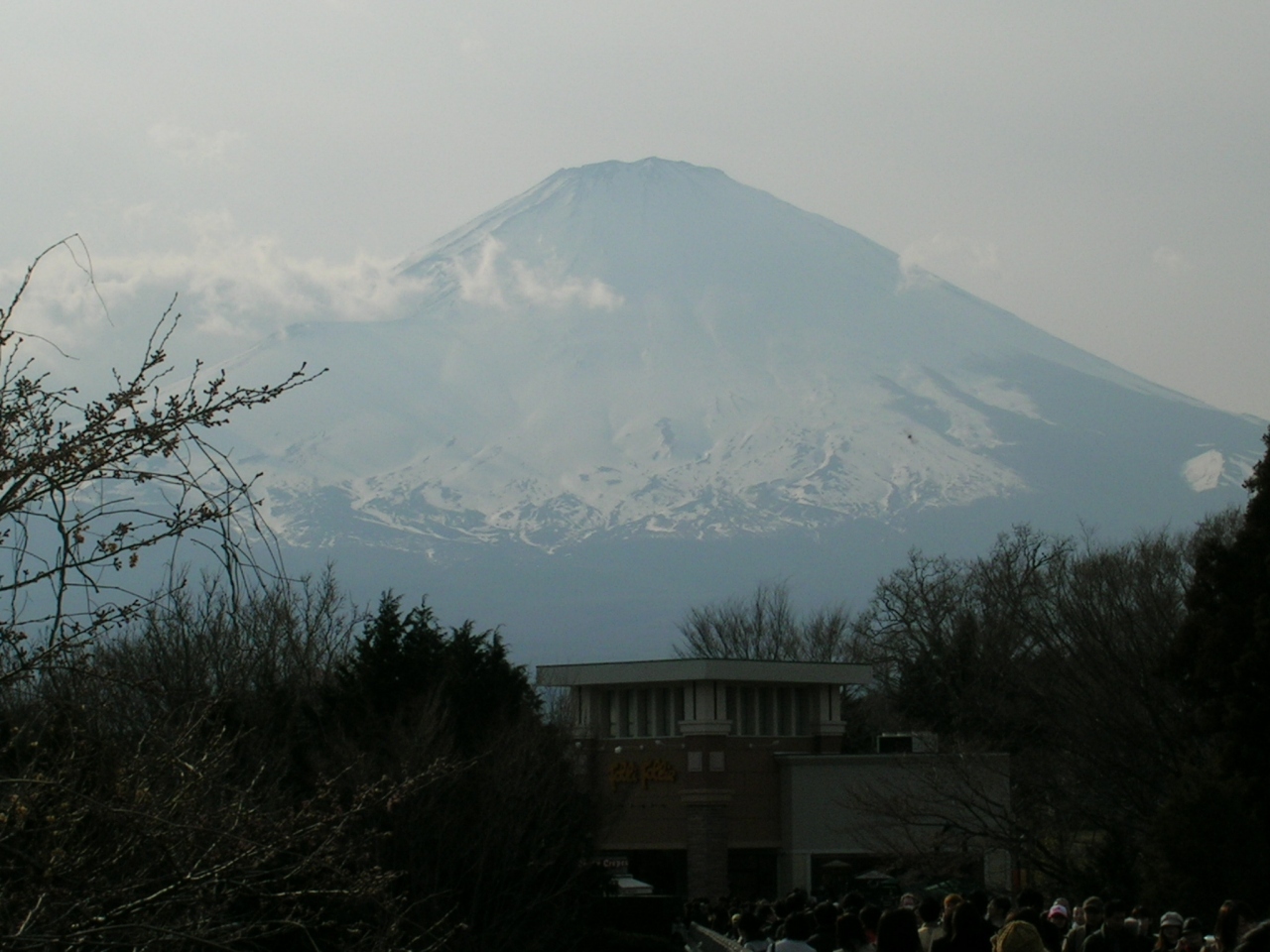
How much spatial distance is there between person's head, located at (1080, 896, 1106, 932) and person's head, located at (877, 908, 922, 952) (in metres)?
2.34

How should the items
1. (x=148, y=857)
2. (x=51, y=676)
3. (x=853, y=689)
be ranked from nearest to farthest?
1. (x=51, y=676)
2. (x=148, y=857)
3. (x=853, y=689)

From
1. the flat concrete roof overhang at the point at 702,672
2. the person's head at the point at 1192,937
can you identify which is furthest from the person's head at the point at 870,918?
the flat concrete roof overhang at the point at 702,672

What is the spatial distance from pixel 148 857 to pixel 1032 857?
26070mm

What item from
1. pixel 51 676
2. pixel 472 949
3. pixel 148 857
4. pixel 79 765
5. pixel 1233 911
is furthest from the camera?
pixel 472 949

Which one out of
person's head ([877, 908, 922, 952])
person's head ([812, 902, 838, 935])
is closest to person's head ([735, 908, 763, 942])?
person's head ([812, 902, 838, 935])

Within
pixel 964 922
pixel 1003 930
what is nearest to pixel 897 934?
pixel 964 922

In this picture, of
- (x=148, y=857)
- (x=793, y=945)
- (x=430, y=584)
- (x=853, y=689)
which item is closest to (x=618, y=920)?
(x=793, y=945)

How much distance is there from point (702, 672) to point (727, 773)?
9.69ft

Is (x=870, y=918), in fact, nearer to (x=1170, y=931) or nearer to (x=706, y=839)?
(x=1170, y=931)

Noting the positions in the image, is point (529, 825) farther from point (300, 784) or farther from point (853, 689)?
point (853, 689)

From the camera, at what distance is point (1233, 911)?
989cm

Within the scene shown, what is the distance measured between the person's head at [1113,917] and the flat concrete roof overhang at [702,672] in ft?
108

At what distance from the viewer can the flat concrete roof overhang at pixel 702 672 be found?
4588cm

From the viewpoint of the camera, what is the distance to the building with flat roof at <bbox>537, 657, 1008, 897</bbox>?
150 feet
